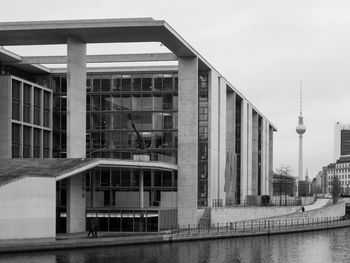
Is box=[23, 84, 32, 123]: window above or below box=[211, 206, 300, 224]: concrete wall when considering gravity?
above

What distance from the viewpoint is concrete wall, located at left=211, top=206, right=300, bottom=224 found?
7319 cm

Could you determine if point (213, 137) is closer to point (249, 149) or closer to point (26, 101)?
point (26, 101)

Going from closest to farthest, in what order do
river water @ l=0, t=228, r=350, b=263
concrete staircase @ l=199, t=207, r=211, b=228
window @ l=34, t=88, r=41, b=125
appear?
river water @ l=0, t=228, r=350, b=263 → concrete staircase @ l=199, t=207, r=211, b=228 → window @ l=34, t=88, r=41, b=125

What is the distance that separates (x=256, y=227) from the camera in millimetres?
70312

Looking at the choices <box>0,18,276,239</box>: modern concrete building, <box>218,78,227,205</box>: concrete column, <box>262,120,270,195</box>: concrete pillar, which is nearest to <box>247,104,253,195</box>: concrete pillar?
<box>0,18,276,239</box>: modern concrete building

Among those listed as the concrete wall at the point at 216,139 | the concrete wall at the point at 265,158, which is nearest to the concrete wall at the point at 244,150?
the concrete wall at the point at 216,139

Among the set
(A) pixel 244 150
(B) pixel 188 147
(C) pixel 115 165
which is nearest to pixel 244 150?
(A) pixel 244 150

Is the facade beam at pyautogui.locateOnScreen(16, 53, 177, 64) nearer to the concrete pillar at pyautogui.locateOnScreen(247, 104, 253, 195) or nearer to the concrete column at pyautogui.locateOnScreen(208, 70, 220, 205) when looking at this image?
the concrete column at pyautogui.locateOnScreen(208, 70, 220, 205)

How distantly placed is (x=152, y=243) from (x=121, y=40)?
867 inches

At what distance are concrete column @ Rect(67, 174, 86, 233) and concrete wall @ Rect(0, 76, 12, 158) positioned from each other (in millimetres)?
15905

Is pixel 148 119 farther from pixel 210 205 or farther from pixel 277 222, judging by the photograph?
pixel 277 222

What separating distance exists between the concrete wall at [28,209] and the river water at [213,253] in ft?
14.9

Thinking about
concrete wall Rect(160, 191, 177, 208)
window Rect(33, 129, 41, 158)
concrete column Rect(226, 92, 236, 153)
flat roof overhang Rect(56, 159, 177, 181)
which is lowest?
concrete wall Rect(160, 191, 177, 208)

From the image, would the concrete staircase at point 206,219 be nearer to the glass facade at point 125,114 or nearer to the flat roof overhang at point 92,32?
the glass facade at point 125,114
